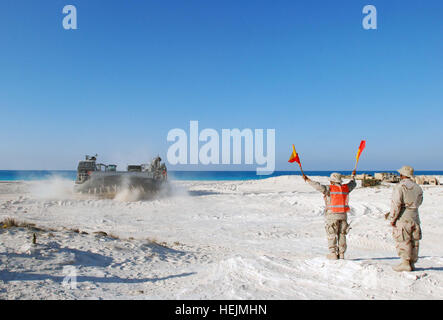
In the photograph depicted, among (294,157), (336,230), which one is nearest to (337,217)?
(336,230)

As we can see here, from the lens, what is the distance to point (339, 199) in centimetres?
655

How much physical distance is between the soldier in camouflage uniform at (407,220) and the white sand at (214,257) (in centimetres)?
28

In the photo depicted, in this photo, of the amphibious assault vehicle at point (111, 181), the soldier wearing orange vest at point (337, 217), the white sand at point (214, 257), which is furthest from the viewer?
the amphibious assault vehicle at point (111, 181)

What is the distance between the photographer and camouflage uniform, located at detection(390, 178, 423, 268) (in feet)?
17.9

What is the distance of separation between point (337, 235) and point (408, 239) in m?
1.33

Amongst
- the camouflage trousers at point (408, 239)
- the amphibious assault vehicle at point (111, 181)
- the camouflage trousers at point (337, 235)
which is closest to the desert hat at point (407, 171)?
the camouflage trousers at point (408, 239)

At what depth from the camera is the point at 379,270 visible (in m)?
5.43

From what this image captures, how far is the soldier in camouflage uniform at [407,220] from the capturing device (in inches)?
214

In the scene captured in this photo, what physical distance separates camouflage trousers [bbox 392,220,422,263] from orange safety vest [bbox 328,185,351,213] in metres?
1.11

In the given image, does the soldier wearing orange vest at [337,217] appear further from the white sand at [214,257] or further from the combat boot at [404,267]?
the combat boot at [404,267]

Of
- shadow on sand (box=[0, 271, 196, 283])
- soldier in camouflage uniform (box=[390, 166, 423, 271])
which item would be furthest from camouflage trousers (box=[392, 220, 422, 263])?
shadow on sand (box=[0, 271, 196, 283])

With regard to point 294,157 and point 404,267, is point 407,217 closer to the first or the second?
point 404,267
